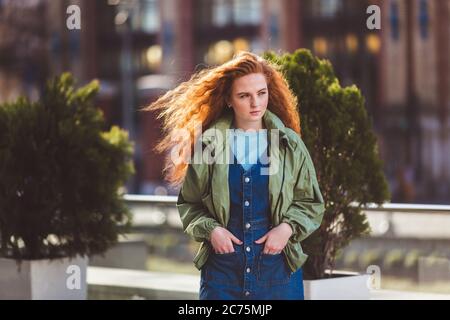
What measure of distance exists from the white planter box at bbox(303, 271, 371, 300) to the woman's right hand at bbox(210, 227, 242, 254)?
4.04m

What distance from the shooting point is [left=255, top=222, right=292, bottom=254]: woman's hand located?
5.46 meters

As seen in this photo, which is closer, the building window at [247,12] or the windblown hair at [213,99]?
the windblown hair at [213,99]

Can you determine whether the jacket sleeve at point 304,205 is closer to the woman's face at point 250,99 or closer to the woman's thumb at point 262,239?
the woman's thumb at point 262,239

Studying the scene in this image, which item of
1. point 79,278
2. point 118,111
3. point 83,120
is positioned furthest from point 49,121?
point 118,111

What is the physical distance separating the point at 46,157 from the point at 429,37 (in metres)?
54.9

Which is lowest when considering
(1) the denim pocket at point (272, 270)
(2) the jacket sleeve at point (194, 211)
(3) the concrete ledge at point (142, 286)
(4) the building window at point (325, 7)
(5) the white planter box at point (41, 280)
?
(3) the concrete ledge at point (142, 286)

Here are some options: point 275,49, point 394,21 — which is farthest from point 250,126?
point 394,21

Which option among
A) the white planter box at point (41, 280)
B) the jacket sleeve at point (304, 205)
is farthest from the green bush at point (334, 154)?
the jacket sleeve at point (304, 205)

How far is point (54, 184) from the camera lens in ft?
35.0

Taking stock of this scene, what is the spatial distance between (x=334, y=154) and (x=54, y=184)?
2.75 metres

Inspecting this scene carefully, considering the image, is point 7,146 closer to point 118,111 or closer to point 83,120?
point 83,120

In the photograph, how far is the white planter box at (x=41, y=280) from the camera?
10602mm

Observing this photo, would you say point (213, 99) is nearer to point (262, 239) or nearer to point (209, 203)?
point (209, 203)

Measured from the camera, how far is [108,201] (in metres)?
11.0
